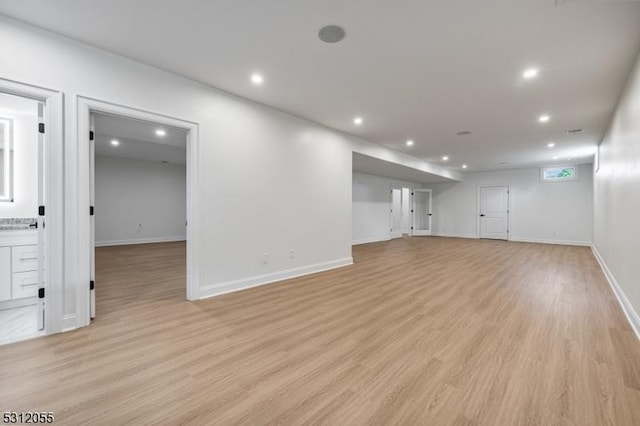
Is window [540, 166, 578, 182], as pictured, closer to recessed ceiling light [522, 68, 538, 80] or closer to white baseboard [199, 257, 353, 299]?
recessed ceiling light [522, 68, 538, 80]

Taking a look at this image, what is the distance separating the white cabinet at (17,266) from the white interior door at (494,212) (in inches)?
489

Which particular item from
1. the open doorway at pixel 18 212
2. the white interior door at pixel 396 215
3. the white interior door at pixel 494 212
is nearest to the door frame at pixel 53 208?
the open doorway at pixel 18 212

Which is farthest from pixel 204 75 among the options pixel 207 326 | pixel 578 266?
pixel 578 266

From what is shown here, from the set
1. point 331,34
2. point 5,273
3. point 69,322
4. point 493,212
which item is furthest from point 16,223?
point 493,212

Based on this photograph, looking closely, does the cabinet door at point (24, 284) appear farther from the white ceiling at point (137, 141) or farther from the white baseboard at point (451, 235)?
the white baseboard at point (451, 235)

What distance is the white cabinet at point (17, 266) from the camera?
117 inches

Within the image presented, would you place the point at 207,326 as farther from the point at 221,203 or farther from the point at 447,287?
the point at 447,287

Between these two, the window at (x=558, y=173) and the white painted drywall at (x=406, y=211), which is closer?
the window at (x=558, y=173)

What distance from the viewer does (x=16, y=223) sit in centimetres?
305

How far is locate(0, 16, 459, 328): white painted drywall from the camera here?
2.51 m

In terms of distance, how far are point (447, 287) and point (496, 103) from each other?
2835 mm

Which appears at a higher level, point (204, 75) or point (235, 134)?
point (204, 75)

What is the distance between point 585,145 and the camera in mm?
6418

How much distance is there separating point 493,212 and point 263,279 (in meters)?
10.1
